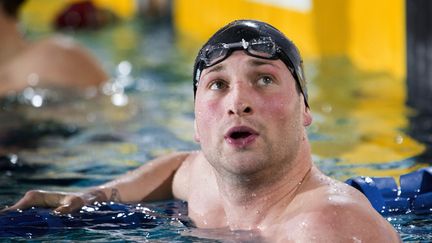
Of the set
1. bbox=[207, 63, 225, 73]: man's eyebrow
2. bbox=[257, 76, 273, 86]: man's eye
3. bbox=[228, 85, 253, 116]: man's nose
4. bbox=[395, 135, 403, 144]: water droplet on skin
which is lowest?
bbox=[395, 135, 403, 144]: water droplet on skin

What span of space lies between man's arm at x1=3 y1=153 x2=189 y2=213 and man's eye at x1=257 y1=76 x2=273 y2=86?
1.02 metres

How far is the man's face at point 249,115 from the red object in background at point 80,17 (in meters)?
8.14

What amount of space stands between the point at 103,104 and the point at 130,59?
2.30 m

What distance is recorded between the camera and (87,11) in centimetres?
1103

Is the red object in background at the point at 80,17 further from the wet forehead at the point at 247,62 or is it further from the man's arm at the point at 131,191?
Result: the wet forehead at the point at 247,62

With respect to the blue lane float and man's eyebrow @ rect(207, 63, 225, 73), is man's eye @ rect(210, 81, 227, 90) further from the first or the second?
the blue lane float

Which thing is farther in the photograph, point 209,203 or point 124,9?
point 124,9

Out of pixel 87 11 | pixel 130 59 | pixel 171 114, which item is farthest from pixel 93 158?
pixel 87 11

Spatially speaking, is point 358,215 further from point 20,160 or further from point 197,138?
point 20,160

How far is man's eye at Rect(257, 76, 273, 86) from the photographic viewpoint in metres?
2.82

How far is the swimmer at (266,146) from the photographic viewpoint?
2.63 metres

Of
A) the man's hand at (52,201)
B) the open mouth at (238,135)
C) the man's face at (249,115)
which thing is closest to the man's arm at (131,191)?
the man's hand at (52,201)

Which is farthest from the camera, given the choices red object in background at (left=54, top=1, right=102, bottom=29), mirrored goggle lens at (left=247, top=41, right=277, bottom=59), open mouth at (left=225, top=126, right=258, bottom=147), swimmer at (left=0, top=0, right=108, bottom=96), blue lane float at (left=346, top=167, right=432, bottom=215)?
red object in background at (left=54, top=1, right=102, bottom=29)

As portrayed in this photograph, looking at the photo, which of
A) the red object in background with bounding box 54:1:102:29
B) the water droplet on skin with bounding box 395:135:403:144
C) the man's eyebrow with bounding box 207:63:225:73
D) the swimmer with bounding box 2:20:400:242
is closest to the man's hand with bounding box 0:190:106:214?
the swimmer with bounding box 2:20:400:242
